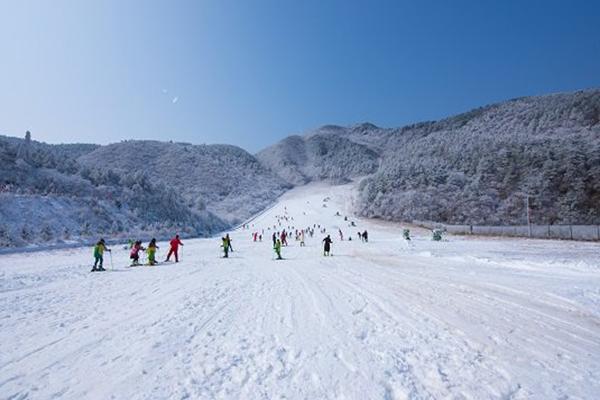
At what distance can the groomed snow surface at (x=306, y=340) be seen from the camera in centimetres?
405

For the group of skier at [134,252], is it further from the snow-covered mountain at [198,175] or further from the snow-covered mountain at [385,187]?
the snow-covered mountain at [198,175]

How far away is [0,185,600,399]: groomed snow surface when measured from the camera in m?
4.05

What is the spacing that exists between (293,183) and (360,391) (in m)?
159

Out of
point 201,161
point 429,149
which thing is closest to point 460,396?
point 429,149

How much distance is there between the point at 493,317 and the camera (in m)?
6.94

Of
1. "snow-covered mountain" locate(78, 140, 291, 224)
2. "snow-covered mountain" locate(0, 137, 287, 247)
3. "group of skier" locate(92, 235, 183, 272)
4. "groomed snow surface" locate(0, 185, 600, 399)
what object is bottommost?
"groomed snow surface" locate(0, 185, 600, 399)

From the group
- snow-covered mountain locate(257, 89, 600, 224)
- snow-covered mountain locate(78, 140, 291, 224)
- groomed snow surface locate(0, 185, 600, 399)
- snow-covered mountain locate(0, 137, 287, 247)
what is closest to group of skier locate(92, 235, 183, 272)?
groomed snow surface locate(0, 185, 600, 399)

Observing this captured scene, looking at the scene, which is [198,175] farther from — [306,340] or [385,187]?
[306,340]

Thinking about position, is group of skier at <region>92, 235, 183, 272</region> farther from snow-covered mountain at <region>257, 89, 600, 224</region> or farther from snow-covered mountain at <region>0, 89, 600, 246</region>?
snow-covered mountain at <region>257, 89, 600, 224</region>

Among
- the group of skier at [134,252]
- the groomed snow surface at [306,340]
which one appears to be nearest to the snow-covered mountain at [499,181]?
the group of skier at [134,252]

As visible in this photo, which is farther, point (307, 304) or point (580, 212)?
point (580, 212)

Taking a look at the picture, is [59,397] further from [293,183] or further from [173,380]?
[293,183]

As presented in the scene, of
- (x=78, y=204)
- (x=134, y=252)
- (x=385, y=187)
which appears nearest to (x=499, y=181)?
(x=385, y=187)

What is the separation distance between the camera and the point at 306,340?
18.8 ft
